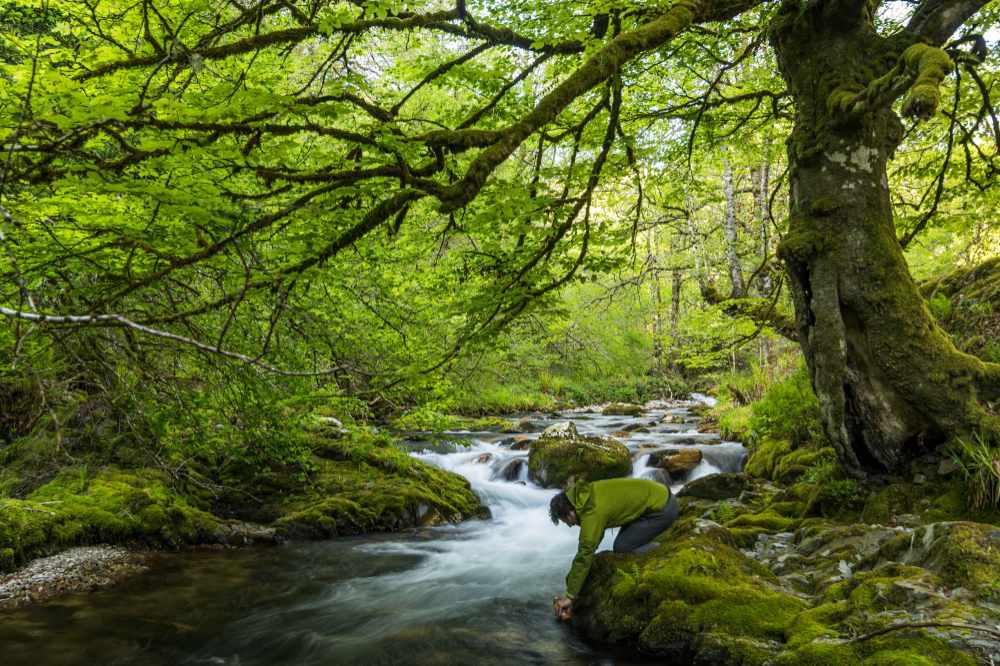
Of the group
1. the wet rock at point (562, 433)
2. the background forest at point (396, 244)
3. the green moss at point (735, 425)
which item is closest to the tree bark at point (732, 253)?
the background forest at point (396, 244)

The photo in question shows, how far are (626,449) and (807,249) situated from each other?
22.7ft

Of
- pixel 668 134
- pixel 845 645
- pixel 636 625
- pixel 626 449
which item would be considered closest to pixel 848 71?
pixel 668 134

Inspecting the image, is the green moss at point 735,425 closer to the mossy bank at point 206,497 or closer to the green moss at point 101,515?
the mossy bank at point 206,497

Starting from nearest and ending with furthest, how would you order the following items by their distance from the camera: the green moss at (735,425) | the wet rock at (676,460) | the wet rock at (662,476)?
the wet rock at (662,476)
the wet rock at (676,460)
the green moss at (735,425)

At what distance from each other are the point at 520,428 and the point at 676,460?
5.57 meters

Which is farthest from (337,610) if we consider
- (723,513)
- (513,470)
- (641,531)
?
(513,470)

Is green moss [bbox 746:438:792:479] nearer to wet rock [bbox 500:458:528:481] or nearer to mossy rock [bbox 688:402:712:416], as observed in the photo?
wet rock [bbox 500:458:528:481]

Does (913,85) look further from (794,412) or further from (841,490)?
(794,412)

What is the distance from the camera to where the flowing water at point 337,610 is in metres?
4.71

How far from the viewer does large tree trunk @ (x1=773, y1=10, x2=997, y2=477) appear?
4742 millimetres

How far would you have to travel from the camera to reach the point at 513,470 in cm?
1128

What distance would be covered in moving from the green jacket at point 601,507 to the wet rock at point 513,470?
19.0 ft

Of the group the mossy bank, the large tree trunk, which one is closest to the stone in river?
the mossy bank

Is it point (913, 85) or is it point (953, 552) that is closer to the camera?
point (913, 85)
